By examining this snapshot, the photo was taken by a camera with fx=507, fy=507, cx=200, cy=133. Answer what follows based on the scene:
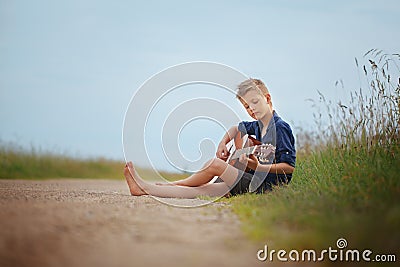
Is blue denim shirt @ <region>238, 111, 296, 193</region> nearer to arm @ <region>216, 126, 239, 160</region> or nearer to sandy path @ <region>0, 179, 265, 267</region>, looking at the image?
arm @ <region>216, 126, 239, 160</region>

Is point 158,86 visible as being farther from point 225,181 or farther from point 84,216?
point 84,216

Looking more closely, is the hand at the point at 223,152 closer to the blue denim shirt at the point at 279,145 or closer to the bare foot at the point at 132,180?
the blue denim shirt at the point at 279,145

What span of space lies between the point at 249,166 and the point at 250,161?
0.25 ft

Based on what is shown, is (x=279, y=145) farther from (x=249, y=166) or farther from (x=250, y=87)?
(x=250, y=87)

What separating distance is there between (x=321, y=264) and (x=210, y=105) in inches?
111

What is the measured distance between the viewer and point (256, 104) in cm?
411

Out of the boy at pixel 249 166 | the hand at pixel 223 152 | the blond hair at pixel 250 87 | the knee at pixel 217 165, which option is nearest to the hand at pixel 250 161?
the boy at pixel 249 166

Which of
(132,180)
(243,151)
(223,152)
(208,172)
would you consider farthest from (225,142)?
(132,180)

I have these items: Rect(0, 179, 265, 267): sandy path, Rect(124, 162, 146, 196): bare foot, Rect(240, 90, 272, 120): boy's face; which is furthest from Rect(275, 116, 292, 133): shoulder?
Rect(0, 179, 265, 267): sandy path

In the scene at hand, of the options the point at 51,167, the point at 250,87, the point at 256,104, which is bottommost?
the point at 51,167

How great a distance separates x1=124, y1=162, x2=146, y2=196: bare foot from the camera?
3998 millimetres

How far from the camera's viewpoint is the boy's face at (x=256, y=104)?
4.09 m

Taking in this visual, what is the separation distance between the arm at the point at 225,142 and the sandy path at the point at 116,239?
146 cm

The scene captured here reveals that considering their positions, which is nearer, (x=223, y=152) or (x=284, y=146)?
(x=284, y=146)
